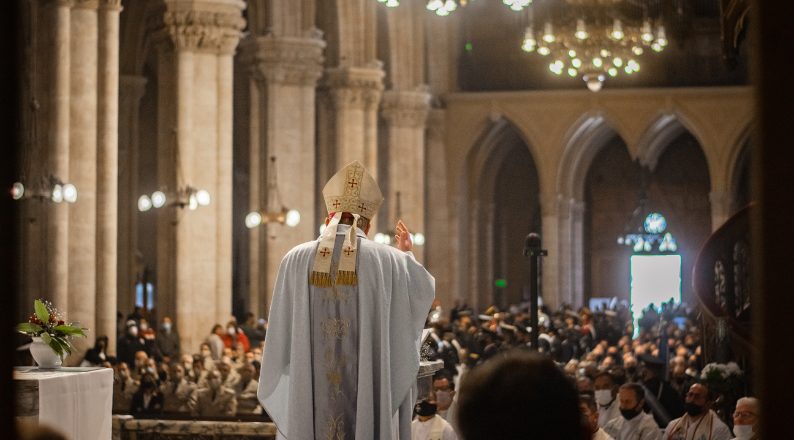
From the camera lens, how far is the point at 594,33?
21.5m

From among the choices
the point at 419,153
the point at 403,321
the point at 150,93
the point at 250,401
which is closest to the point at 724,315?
the point at 250,401

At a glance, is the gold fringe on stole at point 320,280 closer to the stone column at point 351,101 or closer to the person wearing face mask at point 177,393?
the person wearing face mask at point 177,393

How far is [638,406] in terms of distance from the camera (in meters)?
9.77

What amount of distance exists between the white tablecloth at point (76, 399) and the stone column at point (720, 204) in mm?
30499

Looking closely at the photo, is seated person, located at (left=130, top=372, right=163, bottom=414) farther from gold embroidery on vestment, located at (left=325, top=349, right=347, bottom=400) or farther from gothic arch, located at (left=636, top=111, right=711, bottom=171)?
gothic arch, located at (left=636, top=111, right=711, bottom=171)

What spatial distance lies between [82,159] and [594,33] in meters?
8.56

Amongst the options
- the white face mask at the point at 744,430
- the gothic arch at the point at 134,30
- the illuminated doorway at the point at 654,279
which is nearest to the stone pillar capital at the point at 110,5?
the gothic arch at the point at 134,30

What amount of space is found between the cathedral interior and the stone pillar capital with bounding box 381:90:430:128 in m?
0.06

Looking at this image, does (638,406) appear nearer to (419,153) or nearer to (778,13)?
(778,13)

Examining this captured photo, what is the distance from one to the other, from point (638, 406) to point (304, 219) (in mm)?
16432

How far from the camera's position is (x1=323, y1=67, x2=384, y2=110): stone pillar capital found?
2922cm

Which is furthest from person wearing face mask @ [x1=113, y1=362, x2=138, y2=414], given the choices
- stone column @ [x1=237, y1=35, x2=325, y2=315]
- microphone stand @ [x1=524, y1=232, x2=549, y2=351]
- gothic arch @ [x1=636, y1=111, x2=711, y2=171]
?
gothic arch @ [x1=636, y1=111, x2=711, y2=171]

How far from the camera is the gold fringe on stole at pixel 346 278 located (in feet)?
21.4

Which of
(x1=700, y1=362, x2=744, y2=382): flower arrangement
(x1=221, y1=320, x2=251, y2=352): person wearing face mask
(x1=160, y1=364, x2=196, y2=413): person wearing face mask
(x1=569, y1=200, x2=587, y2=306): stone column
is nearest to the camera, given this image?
(x1=700, y1=362, x2=744, y2=382): flower arrangement
